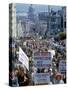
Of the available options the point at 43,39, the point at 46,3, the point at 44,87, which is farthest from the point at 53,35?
the point at 44,87

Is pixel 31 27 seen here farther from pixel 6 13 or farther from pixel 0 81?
pixel 0 81

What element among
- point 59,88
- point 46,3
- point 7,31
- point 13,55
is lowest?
point 59,88

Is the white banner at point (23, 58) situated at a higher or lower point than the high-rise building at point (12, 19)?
lower

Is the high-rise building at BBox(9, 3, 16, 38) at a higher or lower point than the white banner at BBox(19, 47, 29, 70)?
higher

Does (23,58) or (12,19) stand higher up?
(12,19)

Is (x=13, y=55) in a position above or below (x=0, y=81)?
above

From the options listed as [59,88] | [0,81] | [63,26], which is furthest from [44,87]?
[63,26]

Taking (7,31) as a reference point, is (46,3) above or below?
above

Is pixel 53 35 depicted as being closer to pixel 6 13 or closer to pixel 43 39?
pixel 43 39
